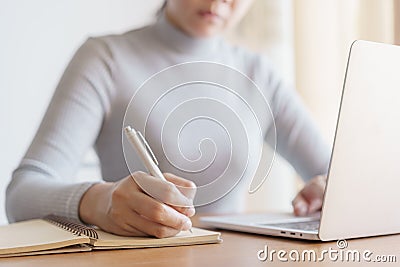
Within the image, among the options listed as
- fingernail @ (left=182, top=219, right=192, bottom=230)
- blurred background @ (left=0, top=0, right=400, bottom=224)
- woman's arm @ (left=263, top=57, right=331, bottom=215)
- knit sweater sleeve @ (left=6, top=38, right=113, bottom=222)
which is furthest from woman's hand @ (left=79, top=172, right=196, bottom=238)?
blurred background @ (left=0, top=0, right=400, bottom=224)

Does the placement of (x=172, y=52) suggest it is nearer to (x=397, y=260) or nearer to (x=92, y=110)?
(x=92, y=110)

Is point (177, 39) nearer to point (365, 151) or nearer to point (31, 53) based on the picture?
point (365, 151)

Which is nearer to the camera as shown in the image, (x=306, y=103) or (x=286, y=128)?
(x=286, y=128)

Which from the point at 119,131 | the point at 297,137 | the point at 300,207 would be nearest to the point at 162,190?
the point at 300,207

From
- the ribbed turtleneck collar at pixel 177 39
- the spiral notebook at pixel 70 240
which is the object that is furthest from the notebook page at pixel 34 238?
the ribbed turtleneck collar at pixel 177 39

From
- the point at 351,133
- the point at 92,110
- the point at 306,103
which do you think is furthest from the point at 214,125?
the point at 306,103

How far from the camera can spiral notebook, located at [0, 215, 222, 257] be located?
792 millimetres

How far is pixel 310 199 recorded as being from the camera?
122 centimetres

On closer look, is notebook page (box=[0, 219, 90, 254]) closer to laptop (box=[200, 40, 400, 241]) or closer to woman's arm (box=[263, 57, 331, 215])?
laptop (box=[200, 40, 400, 241])

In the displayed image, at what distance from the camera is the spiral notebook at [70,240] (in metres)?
0.79

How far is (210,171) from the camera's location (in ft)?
2.67

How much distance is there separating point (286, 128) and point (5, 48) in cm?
132

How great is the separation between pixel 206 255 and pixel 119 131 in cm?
65

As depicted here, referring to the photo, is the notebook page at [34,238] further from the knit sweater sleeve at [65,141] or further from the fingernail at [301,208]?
the fingernail at [301,208]
